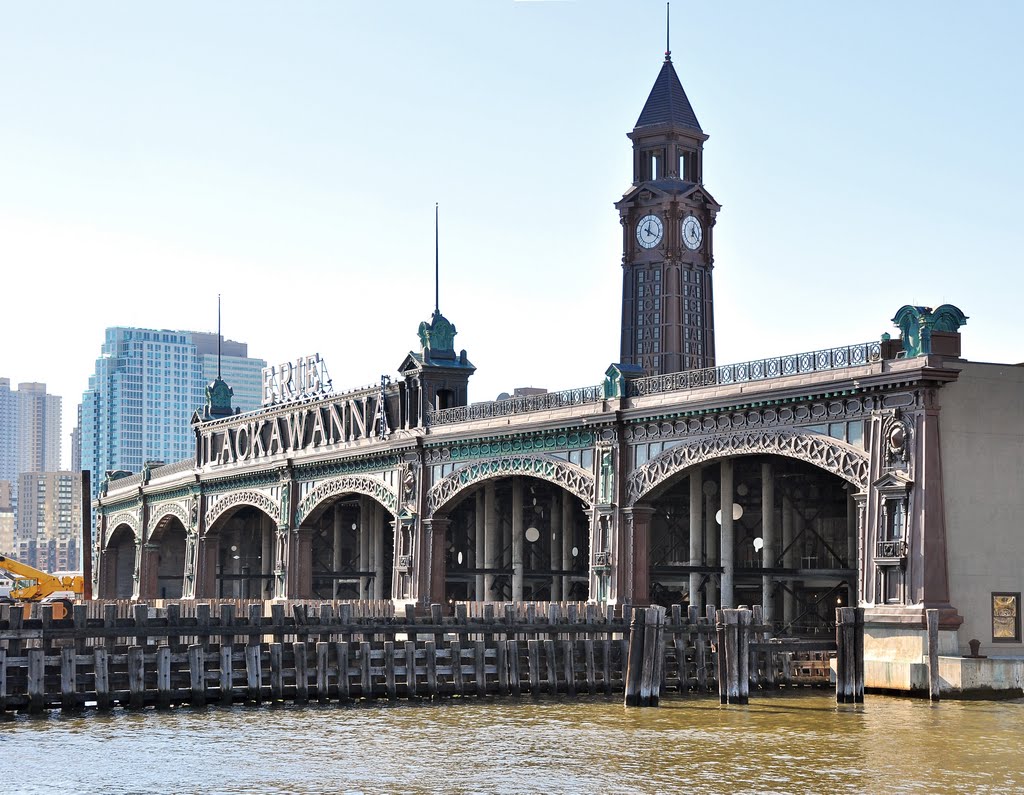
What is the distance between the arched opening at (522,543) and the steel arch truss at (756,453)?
1463 centimetres

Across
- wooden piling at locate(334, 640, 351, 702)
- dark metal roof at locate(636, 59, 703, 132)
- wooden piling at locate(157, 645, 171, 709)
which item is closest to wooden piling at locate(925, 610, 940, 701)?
wooden piling at locate(334, 640, 351, 702)

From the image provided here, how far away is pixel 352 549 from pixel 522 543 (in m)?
31.3

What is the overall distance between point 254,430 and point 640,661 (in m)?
63.8

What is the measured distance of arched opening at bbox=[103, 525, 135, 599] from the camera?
15562cm

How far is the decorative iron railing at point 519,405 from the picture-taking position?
74.1 meters

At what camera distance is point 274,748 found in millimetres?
42250

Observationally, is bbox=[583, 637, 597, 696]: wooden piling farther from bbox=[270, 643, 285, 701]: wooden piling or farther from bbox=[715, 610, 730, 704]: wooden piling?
bbox=[270, 643, 285, 701]: wooden piling

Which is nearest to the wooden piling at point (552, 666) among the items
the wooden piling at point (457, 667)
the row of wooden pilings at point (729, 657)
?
the wooden piling at point (457, 667)

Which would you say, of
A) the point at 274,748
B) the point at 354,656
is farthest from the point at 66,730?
the point at 354,656

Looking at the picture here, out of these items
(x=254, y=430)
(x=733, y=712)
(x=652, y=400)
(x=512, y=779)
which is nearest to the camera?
(x=512, y=779)

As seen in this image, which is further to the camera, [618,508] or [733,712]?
[618,508]

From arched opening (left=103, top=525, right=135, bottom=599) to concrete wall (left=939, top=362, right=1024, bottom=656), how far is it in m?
109

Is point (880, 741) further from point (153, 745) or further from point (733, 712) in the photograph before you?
point (153, 745)

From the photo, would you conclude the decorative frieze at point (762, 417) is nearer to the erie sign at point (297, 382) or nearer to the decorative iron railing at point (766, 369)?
the decorative iron railing at point (766, 369)
